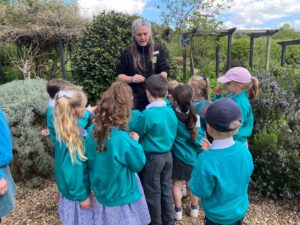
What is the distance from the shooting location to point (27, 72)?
7.55m

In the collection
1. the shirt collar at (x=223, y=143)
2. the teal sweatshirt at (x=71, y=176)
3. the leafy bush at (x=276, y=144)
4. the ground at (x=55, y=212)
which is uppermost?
the shirt collar at (x=223, y=143)

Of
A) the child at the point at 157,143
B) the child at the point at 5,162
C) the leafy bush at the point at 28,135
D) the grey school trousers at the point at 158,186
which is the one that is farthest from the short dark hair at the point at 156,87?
the leafy bush at the point at 28,135

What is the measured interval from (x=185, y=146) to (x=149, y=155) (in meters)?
0.45

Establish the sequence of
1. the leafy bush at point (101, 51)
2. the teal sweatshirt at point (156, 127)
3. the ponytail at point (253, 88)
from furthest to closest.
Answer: the leafy bush at point (101, 51) < the ponytail at point (253, 88) < the teal sweatshirt at point (156, 127)

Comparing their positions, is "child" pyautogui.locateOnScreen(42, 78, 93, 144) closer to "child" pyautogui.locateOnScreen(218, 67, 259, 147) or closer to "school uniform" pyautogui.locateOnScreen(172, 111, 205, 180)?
"school uniform" pyautogui.locateOnScreen(172, 111, 205, 180)

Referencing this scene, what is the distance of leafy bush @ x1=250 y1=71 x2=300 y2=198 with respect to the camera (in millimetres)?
3248

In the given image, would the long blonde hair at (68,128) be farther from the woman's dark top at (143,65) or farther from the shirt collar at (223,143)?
the woman's dark top at (143,65)

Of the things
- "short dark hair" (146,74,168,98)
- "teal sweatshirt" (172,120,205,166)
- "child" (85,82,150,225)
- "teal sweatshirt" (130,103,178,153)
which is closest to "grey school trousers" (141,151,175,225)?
"teal sweatshirt" (130,103,178,153)

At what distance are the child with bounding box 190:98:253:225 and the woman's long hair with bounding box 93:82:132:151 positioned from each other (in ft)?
2.07

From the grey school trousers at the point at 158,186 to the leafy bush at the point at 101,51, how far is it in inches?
98.1

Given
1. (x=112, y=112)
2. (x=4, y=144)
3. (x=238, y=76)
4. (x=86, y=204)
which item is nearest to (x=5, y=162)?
(x=4, y=144)

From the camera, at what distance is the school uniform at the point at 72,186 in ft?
6.98

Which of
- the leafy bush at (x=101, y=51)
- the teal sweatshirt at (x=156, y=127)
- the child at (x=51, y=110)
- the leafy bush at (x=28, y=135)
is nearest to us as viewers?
the teal sweatshirt at (x=156, y=127)

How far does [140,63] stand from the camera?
3248 mm
